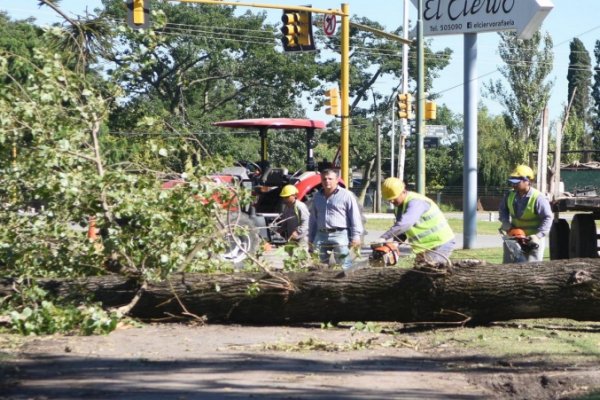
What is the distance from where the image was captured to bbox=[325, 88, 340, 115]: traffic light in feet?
90.6

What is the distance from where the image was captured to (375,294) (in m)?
10.6

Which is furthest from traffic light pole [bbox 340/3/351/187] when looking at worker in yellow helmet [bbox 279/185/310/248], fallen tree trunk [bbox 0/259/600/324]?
fallen tree trunk [bbox 0/259/600/324]

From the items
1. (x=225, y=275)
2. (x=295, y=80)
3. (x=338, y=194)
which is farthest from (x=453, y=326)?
(x=295, y=80)

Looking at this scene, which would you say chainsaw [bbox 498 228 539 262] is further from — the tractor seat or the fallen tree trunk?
the tractor seat

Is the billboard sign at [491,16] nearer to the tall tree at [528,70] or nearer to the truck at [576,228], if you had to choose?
the truck at [576,228]

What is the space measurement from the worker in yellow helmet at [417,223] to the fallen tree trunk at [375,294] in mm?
1187

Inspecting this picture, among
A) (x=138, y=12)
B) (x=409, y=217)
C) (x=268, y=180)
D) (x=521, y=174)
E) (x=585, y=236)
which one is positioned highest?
(x=138, y=12)

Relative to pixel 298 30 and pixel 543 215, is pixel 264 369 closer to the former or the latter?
pixel 543 215

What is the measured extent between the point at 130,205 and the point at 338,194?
3219mm

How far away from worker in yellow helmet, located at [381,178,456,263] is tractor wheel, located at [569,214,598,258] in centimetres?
447

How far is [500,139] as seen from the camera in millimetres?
76500

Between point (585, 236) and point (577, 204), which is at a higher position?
point (577, 204)

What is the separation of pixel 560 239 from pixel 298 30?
382 inches

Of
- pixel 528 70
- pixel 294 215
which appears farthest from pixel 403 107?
pixel 528 70
